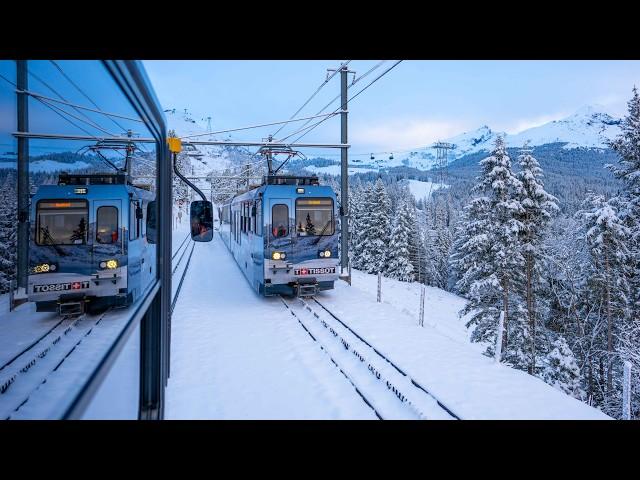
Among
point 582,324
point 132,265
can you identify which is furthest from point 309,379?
point 582,324

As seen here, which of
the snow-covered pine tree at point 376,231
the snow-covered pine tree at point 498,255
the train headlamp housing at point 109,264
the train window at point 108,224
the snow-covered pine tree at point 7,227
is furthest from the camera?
the snow-covered pine tree at point 376,231

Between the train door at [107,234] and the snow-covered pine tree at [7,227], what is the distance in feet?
1.50

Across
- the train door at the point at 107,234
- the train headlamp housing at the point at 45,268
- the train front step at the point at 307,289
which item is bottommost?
the train front step at the point at 307,289

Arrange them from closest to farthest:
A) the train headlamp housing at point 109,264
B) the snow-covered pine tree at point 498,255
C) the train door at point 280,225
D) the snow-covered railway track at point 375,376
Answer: the train headlamp housing at point 109,264
the snow-covered railway track at point 375,376
the train door at point 280,225
the snow-covered pine tree at point 498,255

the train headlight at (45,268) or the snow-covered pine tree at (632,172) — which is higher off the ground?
the snow-covered pine tree at (632,172)

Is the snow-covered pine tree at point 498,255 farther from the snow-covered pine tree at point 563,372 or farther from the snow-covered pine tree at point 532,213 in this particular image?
the snow-covered pine tree at point 563,372

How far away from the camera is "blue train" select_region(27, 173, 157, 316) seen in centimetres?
225

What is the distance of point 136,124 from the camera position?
2822mm

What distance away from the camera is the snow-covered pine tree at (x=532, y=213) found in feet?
70.4

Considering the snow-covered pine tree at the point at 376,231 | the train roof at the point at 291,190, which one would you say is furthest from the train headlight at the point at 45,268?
the snow-covered pine tree at the point at 376,231

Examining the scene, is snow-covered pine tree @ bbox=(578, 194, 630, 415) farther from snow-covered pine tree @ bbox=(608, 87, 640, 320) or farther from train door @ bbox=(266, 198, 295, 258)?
train door @ bbox=(266, 198, 295, 258)

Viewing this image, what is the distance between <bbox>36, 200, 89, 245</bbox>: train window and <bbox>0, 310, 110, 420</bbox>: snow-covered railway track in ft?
1.82

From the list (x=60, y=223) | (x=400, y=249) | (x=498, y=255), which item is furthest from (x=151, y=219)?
(x=400, y=249)

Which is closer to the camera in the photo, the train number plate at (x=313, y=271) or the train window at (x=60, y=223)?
the train window at (x=60, y=223)
